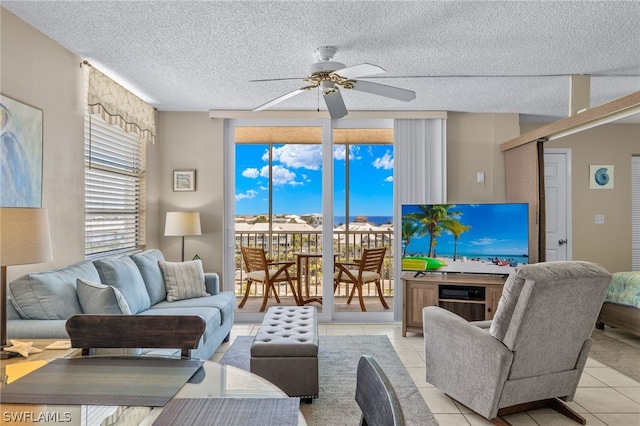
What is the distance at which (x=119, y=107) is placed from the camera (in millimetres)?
4008

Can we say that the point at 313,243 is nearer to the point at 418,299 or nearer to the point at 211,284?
the point at 418,299

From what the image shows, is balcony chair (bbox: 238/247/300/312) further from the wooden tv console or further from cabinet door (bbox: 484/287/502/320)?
cabinet door (bbox: 484/287/502/320)

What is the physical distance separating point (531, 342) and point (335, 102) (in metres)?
2.10

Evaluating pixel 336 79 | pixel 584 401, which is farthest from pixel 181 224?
pixel 584 401

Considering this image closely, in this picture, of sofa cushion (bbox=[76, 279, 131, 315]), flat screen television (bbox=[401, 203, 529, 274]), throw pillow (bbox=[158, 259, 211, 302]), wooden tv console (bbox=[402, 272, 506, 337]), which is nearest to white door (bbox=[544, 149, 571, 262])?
flat screen television (bbox=[401, 203, 529, 274])

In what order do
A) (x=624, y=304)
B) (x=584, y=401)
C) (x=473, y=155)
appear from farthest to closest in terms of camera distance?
1. (x=473, y=155)
2. (x=624, y=304)
3. (x=584, y=401)

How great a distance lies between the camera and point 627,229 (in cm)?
584

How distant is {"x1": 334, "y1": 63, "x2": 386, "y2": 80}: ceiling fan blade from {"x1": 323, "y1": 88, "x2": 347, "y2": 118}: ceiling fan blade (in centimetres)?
29

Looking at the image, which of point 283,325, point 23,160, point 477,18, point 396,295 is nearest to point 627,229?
point 396,295

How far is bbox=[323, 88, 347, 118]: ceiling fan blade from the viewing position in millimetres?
3162

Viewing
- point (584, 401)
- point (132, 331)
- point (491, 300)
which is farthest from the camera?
point (491, 300)

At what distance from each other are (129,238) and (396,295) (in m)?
3.07


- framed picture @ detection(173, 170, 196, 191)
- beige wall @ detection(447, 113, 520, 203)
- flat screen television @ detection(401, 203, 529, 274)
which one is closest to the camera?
flat screen television @ detection(401, 203, 529, 274)

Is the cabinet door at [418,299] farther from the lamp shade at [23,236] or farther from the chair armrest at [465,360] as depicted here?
the lamp shade at [23,236]
